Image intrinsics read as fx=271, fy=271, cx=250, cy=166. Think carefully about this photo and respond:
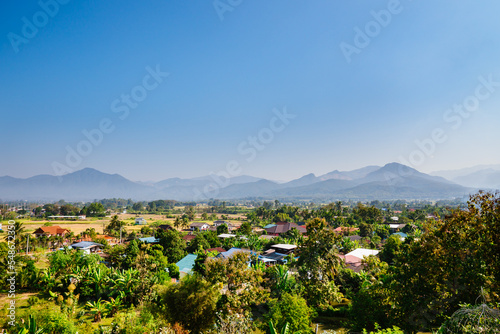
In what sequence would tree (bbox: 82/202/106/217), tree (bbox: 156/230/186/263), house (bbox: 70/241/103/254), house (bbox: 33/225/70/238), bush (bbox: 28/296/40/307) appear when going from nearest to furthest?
bush (bbox: 28/296/40/307) < tree (bbox: 156/230/186/263) < house (bbox: 70/241/103/254) < house (bbox: 33/225/70/238) < tree (bbox: 82/202/106/217)

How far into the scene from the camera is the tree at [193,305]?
10992mm

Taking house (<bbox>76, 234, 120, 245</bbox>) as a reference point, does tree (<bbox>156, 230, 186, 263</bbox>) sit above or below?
above

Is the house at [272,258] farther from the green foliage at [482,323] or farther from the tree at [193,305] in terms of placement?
the green foliage at [482,323]

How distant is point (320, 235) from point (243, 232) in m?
31.2

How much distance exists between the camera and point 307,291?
15141mm

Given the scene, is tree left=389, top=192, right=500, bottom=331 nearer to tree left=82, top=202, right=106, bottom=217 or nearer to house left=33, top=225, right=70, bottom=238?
house left=33, top=225, right=70, bottom=238

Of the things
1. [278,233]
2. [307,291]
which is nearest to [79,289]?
[307,291]

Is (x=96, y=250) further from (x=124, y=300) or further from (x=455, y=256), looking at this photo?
(x=455, y=256)

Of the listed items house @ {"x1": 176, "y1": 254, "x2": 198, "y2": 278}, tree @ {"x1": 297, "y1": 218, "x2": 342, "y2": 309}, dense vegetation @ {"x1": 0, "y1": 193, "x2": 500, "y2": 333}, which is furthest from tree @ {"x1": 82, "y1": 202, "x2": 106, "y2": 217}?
tree @ {"x1": 297, "y1": 218, "x2": 342, "y2": 309}

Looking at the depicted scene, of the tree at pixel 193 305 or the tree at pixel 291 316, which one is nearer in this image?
the tree at pixel 291 316

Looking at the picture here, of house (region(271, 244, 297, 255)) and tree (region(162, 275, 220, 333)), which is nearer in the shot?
tree (region(162, 275, 220, 333))

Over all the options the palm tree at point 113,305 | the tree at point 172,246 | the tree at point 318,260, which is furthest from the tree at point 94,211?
the tree at point 318,260

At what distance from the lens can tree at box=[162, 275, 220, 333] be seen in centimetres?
1099

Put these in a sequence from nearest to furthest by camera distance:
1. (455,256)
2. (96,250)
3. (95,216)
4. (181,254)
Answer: (455,256), (181,254), (96,250), (95,216)
